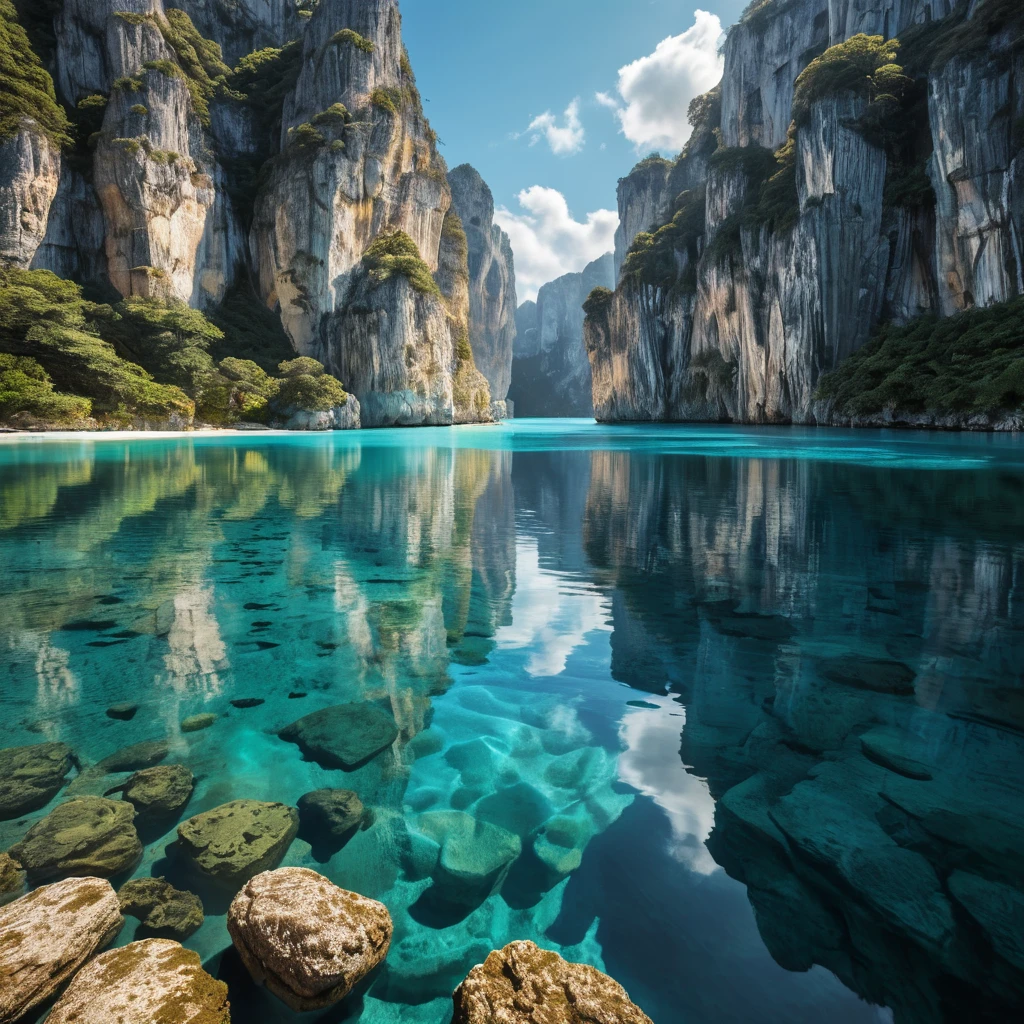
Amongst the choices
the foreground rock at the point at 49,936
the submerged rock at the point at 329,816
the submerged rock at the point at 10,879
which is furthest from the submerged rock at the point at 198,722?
the foreground rock at the point at 49,936

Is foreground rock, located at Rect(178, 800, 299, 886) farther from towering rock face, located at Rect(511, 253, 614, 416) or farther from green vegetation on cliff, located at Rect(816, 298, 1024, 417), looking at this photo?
towering rock face, located at Rect(511, 253, 614, 416)

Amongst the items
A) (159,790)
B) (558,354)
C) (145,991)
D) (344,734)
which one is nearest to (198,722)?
(159,790)

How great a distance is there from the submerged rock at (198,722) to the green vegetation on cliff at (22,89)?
46860 mm

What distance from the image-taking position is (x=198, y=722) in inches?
116

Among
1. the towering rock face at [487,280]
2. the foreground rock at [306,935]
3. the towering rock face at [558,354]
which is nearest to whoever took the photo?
the foreground rock at [306,935]

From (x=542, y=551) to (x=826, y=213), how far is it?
3671 centimetres

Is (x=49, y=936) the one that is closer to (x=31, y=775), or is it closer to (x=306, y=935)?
(x=306, y=935)

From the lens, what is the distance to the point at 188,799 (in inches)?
92.4

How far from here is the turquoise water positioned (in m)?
1.69

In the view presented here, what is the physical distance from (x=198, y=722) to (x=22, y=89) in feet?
166

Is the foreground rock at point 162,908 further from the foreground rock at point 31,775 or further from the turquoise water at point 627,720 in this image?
the foreground rock at point 31,775

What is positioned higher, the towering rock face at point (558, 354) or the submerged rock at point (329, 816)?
the towering rock face at point (558, 354)

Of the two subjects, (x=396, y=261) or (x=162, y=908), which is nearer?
(x=162, y=908)

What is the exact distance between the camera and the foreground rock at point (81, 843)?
1926mm
